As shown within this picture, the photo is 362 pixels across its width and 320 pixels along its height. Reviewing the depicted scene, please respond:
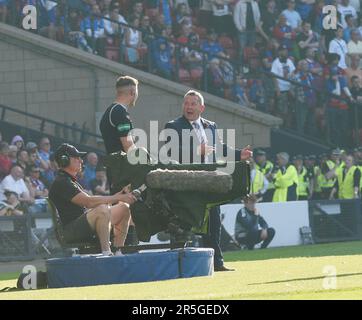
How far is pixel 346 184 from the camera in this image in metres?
26.7

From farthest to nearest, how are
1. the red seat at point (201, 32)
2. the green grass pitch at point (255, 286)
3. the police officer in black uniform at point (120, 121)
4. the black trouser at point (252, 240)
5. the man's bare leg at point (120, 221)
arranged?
the red seat at point (201, 32) → the black trouser at point (252, 240) → the police officer in black uniform at point (120, 121) → the man's bare leg at point (120, 221) → the green grass pitch at point (255, 286)

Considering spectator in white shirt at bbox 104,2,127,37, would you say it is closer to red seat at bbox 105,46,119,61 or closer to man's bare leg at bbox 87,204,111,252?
red seat at bbox 105,46,119,61

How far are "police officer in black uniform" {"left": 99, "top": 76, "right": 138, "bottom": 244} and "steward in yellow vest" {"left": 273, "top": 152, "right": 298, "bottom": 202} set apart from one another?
1131cm

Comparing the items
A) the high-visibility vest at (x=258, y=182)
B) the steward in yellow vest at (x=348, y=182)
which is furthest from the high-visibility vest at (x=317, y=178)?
the high-visibility vest at (x=258, y=182)

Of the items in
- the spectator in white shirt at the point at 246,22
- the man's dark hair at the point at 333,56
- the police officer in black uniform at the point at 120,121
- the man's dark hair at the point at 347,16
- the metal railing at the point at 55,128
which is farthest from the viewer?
the man's dark hair at the point at 347,16

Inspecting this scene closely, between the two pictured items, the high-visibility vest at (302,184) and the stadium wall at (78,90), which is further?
the stadium wall at (78,90)

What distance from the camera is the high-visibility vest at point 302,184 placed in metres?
26.2

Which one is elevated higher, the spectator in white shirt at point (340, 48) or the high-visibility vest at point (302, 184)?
the spectator in white shirt at point (340, 48)

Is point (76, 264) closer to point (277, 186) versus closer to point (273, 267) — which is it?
point (273, 267)

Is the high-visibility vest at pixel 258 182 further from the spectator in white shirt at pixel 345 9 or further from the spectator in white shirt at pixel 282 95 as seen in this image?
the spectator in white shirt at pixel 345 9

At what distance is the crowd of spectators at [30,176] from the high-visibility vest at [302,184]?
4.24m

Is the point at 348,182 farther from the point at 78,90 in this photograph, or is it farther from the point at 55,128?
the point at 55,128

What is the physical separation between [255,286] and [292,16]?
19833 mm

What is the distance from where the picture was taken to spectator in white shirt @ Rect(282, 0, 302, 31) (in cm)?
3108
